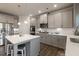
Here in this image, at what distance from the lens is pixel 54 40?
2.73 meters

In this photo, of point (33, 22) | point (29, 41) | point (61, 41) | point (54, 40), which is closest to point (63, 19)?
point (61, 41)

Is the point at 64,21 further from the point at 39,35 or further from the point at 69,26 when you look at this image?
the point at 39,35

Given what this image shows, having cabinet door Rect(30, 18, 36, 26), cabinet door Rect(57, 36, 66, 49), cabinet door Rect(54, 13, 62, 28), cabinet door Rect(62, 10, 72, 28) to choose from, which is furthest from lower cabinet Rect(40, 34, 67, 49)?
cabinet door Rect(54, 13, 62, 28)

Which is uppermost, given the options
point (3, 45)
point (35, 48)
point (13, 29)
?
point (13, 29)

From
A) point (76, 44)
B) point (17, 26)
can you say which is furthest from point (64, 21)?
point (76, 44)

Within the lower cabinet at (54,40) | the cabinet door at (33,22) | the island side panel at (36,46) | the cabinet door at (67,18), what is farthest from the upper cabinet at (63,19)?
the cabinet door at (33,22)

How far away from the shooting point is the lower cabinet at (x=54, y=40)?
2.38m

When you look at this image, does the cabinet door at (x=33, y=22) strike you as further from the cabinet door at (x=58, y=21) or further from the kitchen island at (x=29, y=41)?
the cabinet door at (x=58, y=21)

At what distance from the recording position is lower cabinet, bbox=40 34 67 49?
2.38 meters

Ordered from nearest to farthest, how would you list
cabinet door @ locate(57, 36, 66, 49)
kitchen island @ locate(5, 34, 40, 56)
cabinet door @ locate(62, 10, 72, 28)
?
1. kitchen island @ locate(5, 34, 40, 56)
2. cabinet door @ locate(57, 36, 66, 49)
3. cabinet door @ locate(62, 10, 72, 28)

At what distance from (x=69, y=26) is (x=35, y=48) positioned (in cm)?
171

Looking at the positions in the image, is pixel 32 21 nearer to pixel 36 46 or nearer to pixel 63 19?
pixel 36 46

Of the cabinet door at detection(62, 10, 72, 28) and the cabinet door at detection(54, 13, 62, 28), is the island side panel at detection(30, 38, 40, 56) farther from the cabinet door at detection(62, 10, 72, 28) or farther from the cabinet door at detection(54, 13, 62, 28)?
the cabinet door at detection(62, 10, 72, 28)

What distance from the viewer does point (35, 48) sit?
2467 millimetres
